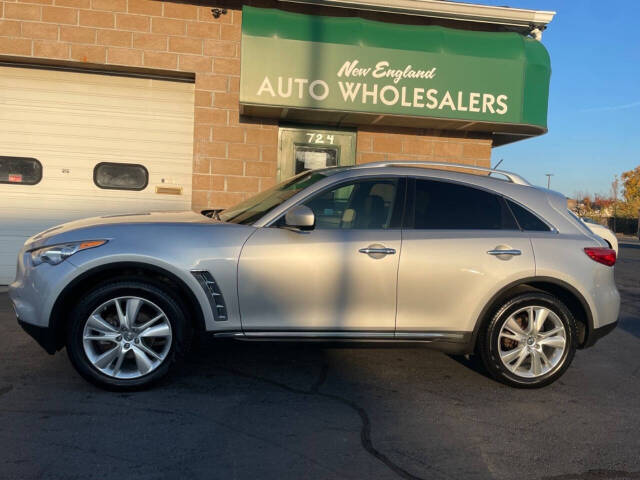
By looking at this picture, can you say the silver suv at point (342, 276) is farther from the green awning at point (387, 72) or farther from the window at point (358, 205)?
the green awning at point (387, 72)

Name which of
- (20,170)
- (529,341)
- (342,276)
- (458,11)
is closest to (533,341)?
(529,341)

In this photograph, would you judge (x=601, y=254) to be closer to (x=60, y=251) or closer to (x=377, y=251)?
(x=377, y=251)

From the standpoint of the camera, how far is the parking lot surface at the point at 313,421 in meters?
3.12

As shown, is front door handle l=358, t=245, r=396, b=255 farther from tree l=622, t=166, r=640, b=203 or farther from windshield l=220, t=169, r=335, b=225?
tree l=622, t=166, r=640, b=203

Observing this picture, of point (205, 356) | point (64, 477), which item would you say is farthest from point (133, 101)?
point (64, 477)

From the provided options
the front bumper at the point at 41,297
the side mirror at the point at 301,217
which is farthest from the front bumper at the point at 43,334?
the side mirror at the point at 301,217

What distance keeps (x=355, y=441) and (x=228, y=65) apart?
689 cm

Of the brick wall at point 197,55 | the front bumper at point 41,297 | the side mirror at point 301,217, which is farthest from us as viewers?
the brick wall at point 197,55

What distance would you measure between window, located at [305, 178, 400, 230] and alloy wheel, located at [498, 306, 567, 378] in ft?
4.19

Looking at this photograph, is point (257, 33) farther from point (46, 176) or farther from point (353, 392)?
point (353, 392)

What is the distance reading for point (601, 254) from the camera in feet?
Answer: 15.1

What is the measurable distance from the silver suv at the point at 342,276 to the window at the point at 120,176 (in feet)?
14.6

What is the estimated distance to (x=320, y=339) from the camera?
4277 millimetres

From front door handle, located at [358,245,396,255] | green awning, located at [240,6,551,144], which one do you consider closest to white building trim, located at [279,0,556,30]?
green awning, located at [240,6,551,144]
